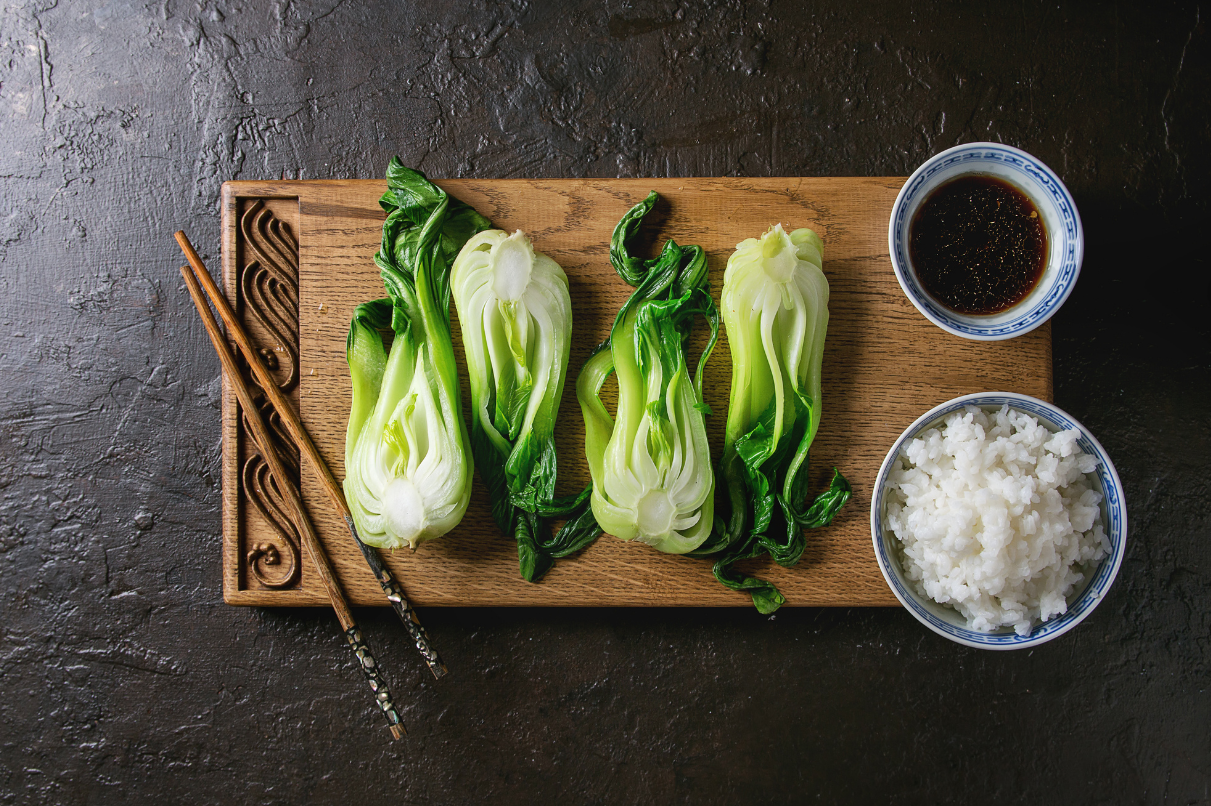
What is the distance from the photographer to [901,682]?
2268 mm

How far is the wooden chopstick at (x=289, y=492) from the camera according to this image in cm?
202

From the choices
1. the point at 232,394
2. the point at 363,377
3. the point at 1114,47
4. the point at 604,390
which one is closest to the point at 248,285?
the point at 232,394

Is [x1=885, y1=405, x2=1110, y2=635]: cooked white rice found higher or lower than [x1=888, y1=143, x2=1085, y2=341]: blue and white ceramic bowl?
lower

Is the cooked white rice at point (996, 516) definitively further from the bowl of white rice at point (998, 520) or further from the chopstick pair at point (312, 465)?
the chopstick pair at point (312, 465)

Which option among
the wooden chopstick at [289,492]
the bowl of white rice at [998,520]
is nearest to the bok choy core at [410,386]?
the wooden chopstick at [289,492]

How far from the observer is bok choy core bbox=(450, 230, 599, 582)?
6.53 feet

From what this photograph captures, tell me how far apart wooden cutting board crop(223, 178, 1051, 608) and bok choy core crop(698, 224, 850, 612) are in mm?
78

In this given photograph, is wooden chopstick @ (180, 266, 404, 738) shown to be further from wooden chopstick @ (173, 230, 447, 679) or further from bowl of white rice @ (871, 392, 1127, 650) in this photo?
bowl of white rice @ (871, 392, 1127, 650)

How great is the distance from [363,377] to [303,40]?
134 centimetres

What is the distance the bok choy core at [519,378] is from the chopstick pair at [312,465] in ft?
1.32

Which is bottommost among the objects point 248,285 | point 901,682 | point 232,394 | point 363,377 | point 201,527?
point 901,682

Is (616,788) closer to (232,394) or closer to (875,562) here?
(875,562)

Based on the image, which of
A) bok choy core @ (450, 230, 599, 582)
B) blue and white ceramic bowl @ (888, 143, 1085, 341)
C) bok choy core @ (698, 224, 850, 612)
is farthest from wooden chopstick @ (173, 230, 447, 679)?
blue and white ceramic bowl @ (888, 143, 1085, 341)

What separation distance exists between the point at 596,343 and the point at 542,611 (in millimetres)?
980
